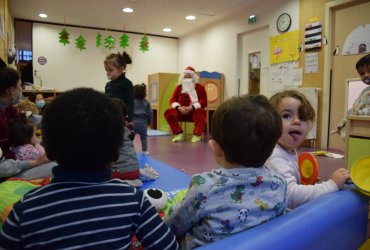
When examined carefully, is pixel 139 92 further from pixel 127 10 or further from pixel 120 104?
pixel 127 10

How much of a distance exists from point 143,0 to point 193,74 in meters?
1.40

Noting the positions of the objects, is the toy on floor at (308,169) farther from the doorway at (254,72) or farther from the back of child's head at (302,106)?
the doorway at (254,72)

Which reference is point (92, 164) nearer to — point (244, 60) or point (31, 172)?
point (31, 172)

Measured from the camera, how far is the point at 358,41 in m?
3.55

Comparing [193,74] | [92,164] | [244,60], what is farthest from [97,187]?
[244,60]

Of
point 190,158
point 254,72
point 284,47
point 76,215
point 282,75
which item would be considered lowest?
point 190,158

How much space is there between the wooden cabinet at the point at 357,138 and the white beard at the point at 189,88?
305 cm

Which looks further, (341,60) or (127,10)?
(127,10)

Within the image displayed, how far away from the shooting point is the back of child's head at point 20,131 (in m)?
1.73

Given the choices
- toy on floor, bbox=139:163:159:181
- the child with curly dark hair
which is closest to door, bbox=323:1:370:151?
toy on floor, bbox=139:163:159:181

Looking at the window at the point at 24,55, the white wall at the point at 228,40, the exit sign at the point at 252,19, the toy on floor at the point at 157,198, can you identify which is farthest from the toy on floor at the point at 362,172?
the window at the point at 24,55

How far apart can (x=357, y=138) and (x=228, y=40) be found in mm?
4207

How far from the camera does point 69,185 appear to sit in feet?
1.83

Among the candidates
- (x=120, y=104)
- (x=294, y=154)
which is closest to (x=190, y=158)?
(x=120, y=104)
